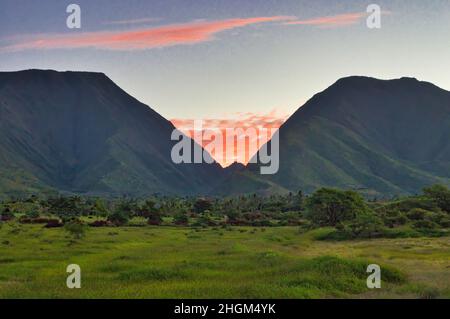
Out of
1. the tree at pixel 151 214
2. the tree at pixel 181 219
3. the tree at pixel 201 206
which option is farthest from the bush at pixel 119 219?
the tree at pixel 201 206

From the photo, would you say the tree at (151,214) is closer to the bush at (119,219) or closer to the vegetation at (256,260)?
the bush at (119,219)

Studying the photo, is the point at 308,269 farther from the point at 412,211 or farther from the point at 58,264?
the point at 412,211

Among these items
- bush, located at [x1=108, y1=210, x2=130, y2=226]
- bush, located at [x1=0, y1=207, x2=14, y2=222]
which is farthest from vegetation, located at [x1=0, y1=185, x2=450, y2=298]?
bush, located at [x1=0, y1=207, x2=14, y2=222]

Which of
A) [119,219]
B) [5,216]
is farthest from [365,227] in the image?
[5,216]

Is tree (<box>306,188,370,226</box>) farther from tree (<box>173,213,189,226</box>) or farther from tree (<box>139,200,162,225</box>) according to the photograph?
tree (<box>139,200,162,225</box>)

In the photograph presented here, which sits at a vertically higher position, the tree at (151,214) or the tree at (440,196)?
the tree at (440,196)

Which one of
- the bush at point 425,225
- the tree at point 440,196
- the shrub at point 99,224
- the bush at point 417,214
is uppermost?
the tree at point 440,196

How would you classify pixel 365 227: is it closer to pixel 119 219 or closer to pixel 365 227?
pixel 365 227
